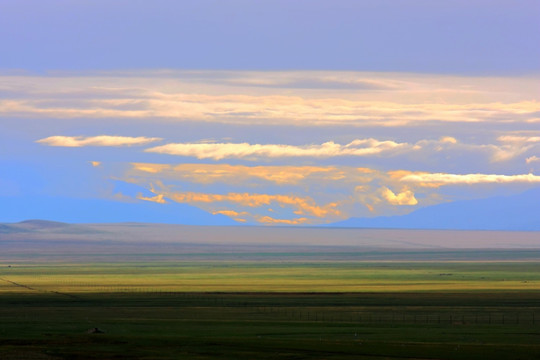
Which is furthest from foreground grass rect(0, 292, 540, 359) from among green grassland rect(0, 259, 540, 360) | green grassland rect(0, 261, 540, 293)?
green grassland rect(0, 261, 540, 293)

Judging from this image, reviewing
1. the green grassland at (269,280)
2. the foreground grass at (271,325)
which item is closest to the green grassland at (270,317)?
the foreground grass at (271,325)

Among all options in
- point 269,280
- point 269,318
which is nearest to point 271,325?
point 269,318

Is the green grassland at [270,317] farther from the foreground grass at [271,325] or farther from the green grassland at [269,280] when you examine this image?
the green grassland at [269,280]

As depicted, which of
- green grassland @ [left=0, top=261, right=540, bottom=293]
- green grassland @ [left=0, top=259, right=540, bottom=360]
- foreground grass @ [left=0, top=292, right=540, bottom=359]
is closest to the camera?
foreground grass @ [left=0, top=292, right=540, bottom=359]

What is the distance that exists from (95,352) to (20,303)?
4714 centimetres

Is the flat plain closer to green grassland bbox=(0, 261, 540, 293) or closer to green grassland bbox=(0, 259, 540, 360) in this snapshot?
green grassland bbox=(0, 259, 540, 360)

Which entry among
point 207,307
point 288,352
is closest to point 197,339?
point 288,352

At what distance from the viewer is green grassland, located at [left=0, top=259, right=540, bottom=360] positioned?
66.4 meters

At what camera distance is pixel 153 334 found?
75.8m

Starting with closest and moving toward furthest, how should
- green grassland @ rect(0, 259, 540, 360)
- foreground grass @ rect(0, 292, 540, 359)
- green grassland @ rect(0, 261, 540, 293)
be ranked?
foreground grass @ rect(0, 292, 540, 359)
green grassland @ rect(0, 259, 540, 360)
green grassland @ rect(0, 261, 540, 293)

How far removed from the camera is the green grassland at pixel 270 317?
6638 centimetres

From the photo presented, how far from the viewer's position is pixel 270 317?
9250 centimetres

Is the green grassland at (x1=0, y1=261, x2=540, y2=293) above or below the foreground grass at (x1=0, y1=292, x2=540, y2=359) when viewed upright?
above

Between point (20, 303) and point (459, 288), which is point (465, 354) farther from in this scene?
point (459, 288)
